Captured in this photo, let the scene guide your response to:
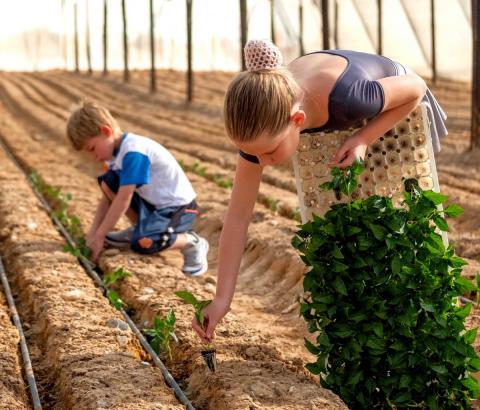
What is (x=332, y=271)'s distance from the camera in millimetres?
3150

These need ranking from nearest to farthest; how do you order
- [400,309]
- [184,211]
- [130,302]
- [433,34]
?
[400,309] < [130,302] < [184,211] < [433,34]

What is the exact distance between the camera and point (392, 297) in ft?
10.2

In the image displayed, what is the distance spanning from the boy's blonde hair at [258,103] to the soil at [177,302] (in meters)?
1.08

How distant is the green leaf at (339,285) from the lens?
3.07 m

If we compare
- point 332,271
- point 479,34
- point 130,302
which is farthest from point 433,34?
point 332,271

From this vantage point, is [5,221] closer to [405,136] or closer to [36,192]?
[36,192]

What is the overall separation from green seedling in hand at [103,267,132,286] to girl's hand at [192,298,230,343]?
1896 millimetres

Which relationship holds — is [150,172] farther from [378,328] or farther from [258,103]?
[258,103]

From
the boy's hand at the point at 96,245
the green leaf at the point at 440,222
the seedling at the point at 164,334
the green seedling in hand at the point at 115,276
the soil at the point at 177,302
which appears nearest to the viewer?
the green leaf at the point at 440,222

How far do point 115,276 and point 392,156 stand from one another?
2430 millimetres

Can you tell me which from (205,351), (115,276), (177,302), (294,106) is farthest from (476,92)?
(294,106)

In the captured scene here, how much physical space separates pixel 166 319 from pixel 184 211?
1.88 metres

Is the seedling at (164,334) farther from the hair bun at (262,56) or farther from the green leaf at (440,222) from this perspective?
the hair bun at (262,56)

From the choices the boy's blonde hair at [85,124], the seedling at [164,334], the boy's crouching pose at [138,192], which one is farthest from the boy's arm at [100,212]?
the seedling at [164,334]
